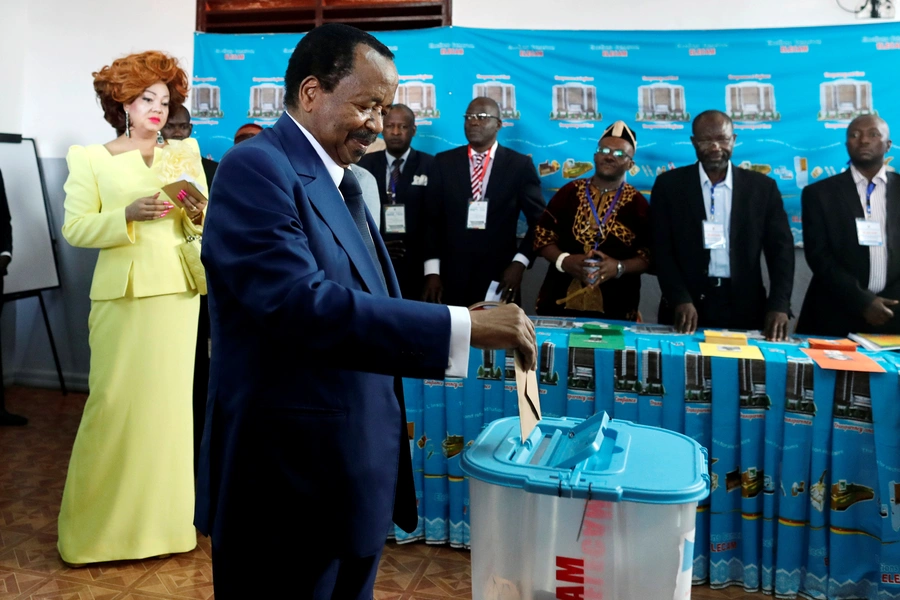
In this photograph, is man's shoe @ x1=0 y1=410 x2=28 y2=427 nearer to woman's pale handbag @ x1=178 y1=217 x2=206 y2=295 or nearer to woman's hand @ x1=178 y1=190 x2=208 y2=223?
woman's pale handbag @ x1=178 y1=217 x2=206 y2=295

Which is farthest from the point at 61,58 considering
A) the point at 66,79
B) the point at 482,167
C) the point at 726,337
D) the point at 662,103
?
the point at 726,337

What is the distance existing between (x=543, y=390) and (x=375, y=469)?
1624 millimetres

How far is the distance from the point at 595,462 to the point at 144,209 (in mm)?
2018

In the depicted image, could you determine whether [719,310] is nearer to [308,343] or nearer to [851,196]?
[851,196]

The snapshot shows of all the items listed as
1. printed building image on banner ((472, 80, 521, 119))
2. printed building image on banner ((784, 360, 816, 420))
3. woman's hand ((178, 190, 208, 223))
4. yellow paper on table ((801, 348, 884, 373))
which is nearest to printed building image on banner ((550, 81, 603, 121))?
printed building image on banner ((472, 80, 521, 119))

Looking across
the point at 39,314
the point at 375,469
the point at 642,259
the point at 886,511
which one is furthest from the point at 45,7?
the point at 886,511

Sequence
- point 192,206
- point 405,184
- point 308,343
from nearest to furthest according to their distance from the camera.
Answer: point 308,343, point 192,206, point 405,184

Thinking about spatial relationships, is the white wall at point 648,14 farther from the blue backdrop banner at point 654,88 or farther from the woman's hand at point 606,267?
the woman's hand at point 606,267

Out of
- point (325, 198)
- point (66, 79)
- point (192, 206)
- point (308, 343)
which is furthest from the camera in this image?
point (66, 79)

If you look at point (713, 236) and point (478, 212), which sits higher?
point (478, 212)

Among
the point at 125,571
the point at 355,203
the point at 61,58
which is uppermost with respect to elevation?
the point at 61,58

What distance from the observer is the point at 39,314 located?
19.1 ft

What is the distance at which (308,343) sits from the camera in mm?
1191

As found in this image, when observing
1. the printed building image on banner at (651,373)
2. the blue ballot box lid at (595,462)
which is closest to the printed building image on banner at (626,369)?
the printed building image on banner at (651,373)
